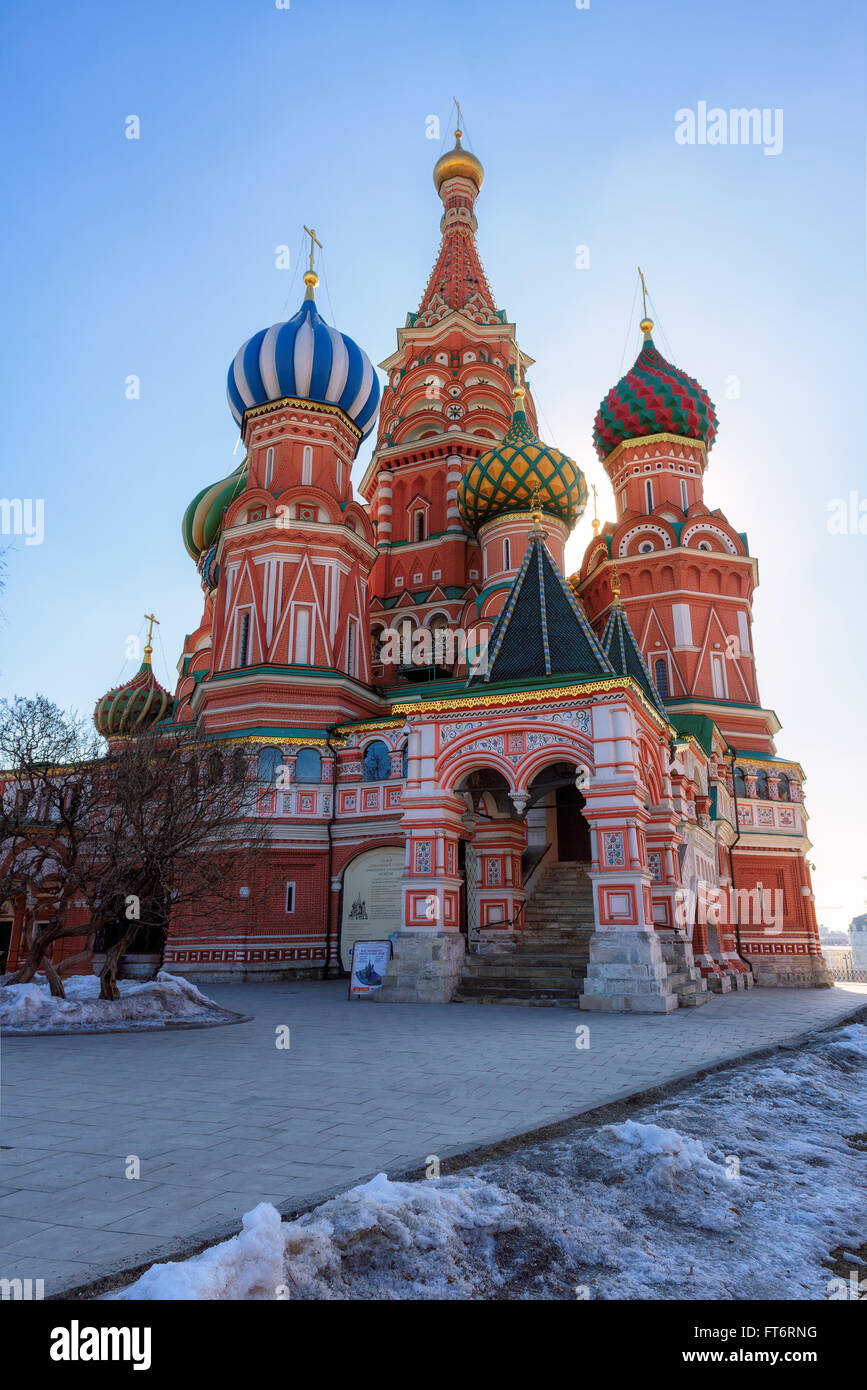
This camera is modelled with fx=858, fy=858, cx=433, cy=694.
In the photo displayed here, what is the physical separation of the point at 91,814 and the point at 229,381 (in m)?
17.8

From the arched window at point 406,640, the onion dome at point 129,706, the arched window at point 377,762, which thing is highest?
the arched window at point 406,640

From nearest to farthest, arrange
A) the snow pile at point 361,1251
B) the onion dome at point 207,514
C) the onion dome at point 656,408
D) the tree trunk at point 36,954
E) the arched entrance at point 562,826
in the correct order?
1. the snow pile at point 361,1251
2. the tree trunk at point 36,954
3. the arched entrance at point 562,826
4. the onion dome at point 656,408
5. the onion dome at point 207,514

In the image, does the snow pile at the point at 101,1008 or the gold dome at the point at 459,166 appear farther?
the gold dome at the point at 459,166

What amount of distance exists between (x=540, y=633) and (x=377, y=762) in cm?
651

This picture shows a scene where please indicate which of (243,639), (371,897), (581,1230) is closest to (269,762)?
(371,897)

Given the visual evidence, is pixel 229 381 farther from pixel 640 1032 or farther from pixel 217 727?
pixel 640 1032

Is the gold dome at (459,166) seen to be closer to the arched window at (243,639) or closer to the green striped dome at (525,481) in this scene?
the green striped dome at (525,481)

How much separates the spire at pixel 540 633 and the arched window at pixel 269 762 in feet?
21.5

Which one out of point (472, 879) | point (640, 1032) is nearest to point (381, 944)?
point (472, 879)

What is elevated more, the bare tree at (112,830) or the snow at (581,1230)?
the bare tree at (112,830)

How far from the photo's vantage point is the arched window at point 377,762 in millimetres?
20562

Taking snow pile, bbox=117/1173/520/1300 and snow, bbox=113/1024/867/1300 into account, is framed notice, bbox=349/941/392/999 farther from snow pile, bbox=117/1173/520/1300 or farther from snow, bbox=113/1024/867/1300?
snow pile, bbox=117/1173/520/1300

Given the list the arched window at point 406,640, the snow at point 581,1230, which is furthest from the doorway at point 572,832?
the snow at point 581,1230

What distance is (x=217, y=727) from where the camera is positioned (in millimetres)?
22484
